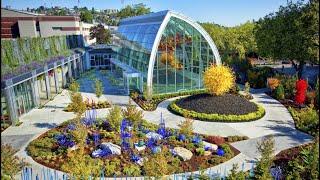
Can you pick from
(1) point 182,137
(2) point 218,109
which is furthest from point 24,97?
(2) point 218,109

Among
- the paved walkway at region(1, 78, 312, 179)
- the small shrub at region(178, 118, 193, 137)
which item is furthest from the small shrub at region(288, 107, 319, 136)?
the small shrub at region(178, 118, 193, 137)

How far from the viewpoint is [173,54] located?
91.6 ft

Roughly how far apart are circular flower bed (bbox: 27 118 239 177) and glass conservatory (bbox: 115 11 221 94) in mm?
8229

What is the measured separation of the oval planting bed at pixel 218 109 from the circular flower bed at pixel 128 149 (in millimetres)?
3463

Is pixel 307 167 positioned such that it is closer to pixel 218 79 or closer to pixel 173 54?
pixel 218 79

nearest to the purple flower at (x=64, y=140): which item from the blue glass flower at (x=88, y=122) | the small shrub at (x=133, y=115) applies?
the blue glass flower at (x=88, y=122)

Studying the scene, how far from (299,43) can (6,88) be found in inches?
994

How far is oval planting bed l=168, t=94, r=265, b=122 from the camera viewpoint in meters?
21.5

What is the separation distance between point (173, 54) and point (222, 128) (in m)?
10.2

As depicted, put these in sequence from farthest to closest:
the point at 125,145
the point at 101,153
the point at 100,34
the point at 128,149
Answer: the point at 100,34 < the point at 125,145 < the point at 128,149 < the point at 101,153

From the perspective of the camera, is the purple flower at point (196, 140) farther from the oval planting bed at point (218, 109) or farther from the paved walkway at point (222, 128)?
the oval planting bed at point (218, 109)

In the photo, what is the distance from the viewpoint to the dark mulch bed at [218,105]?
22.1 metres

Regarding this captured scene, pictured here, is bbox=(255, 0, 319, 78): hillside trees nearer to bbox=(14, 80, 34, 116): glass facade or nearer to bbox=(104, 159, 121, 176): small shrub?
bbox=(104, 159, 121, 176): small shrub

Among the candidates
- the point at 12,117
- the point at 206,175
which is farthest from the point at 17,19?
the point at 206,175
